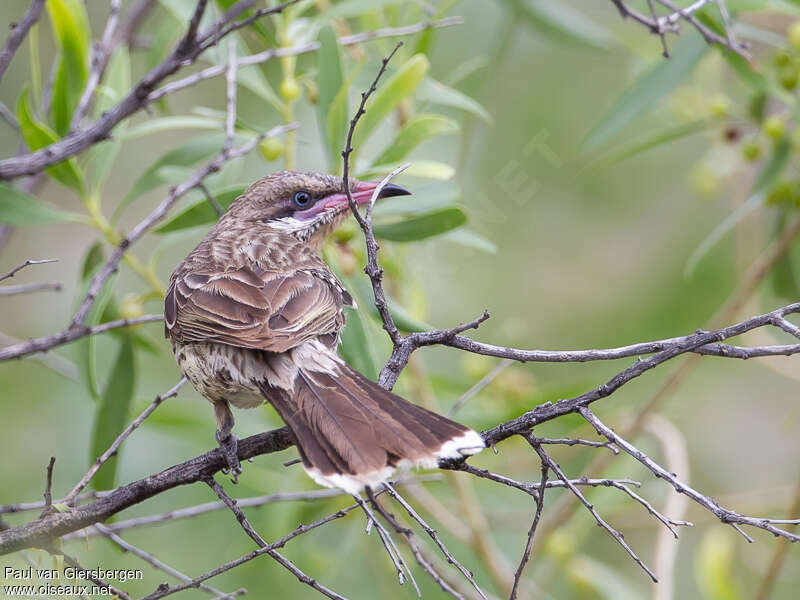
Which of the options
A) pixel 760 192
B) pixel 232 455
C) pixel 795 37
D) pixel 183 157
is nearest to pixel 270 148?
pixel 183 157

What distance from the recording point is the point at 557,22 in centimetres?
516

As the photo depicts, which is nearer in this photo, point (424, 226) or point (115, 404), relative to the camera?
point (424, 226)

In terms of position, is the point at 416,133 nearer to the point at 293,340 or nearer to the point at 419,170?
the point at 419,170

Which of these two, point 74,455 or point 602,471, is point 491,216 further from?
point 74,455

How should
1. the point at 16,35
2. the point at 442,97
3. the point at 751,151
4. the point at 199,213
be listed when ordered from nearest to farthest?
the point at 16,35 < the point at 199,213 < the point at 442,97 < the point at 751,151

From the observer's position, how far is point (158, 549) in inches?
217

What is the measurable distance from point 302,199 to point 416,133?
56 centimetres

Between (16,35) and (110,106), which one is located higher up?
(16,35)

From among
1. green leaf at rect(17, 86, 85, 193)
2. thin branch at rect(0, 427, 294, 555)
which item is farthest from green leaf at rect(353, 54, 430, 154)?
thin branch at rect(0, 427, 294, 555)

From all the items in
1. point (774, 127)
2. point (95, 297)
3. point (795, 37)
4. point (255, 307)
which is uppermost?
point (795, 37)

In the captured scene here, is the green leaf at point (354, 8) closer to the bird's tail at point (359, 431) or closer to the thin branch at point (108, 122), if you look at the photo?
the thin branch at point (108, 122)

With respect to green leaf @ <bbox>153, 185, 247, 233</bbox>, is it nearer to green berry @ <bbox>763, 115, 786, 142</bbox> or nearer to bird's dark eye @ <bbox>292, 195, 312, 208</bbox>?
bird's dark eye @ <bbox>292, 195, 312, 208</bbox>

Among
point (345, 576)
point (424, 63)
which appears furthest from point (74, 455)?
point (424, 63)

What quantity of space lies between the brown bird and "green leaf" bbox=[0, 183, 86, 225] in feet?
2.10
